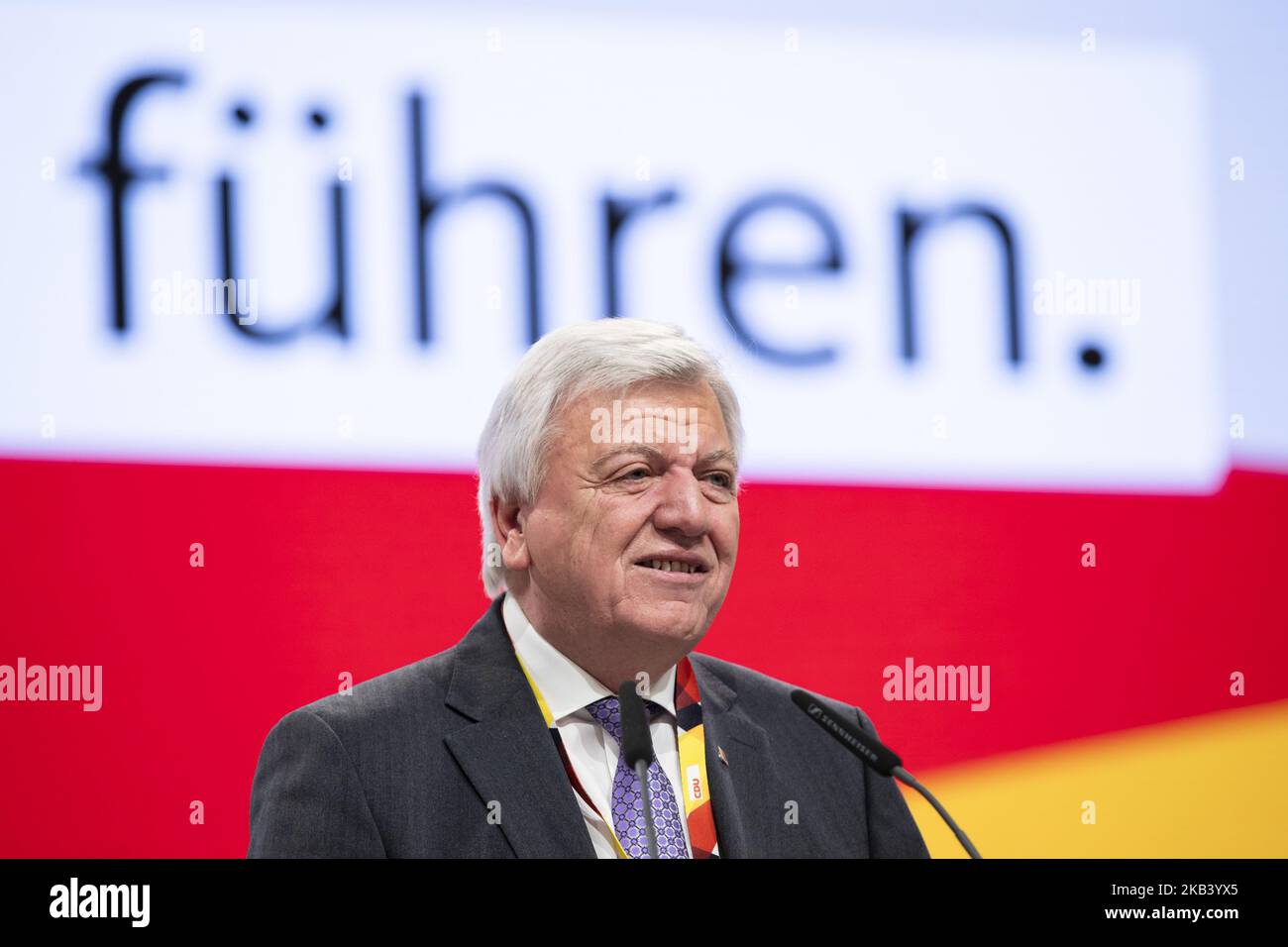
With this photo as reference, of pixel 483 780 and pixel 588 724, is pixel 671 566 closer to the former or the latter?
pixel 588 724

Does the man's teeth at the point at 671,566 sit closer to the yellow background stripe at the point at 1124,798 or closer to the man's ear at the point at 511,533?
the man's ear at the point at 511,533

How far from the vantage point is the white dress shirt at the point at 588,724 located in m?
2.22

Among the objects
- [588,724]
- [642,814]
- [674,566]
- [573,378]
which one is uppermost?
[573,378]

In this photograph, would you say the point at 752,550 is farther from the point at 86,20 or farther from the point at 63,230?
the point at 86,20

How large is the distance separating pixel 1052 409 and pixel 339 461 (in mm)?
1634

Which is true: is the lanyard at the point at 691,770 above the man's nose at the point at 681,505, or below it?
below

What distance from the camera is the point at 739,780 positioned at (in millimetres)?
2338

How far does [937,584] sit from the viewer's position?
3350mm

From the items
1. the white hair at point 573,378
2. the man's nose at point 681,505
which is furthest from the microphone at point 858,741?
the white hair at point 573,378

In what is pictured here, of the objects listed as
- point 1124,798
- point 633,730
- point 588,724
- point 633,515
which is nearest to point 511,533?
point 633,515

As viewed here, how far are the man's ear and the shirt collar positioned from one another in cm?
9

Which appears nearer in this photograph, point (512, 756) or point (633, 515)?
point (512, 756)

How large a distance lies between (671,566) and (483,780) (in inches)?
18.7

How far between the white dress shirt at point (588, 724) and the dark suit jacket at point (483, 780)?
0.04m
